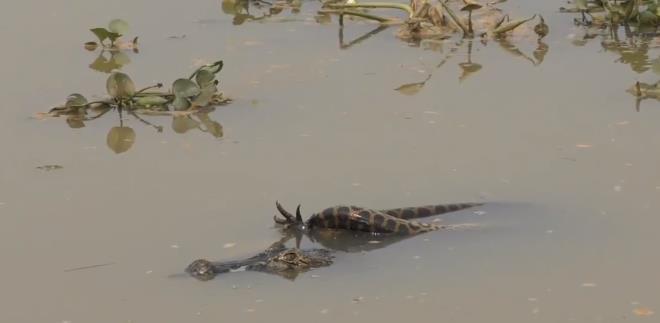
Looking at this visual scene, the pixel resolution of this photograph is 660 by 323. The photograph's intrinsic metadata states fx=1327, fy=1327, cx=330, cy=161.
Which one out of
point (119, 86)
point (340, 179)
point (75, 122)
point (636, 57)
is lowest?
point (340, 179)

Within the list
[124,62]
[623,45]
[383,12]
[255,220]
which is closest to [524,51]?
[623,45]

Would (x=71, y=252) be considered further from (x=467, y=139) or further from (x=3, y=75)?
(x=3, y=75)

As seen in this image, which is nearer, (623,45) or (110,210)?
(110,210)

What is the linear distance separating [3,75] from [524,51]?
4.59m

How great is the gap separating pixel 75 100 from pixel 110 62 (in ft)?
5.53

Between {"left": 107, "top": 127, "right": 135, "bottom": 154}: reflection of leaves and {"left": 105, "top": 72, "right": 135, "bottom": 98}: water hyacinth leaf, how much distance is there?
349 mm

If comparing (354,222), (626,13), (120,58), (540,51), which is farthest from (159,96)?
(626,13)

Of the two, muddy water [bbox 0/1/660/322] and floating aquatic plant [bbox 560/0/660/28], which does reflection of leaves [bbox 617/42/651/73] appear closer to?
muddy water [bbox 0/1/660/322]

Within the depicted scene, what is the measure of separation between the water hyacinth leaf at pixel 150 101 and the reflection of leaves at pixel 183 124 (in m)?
0.19

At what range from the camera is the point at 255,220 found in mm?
8250

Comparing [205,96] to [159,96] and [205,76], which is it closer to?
[205,76]

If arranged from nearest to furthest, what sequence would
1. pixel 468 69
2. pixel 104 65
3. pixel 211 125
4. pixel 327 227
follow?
pixel 327 227
pixel 211 125
pixel 468 69
pixel 104 65

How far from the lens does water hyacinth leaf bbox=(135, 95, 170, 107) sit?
34.3ft

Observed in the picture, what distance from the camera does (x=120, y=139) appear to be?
32.5ft
